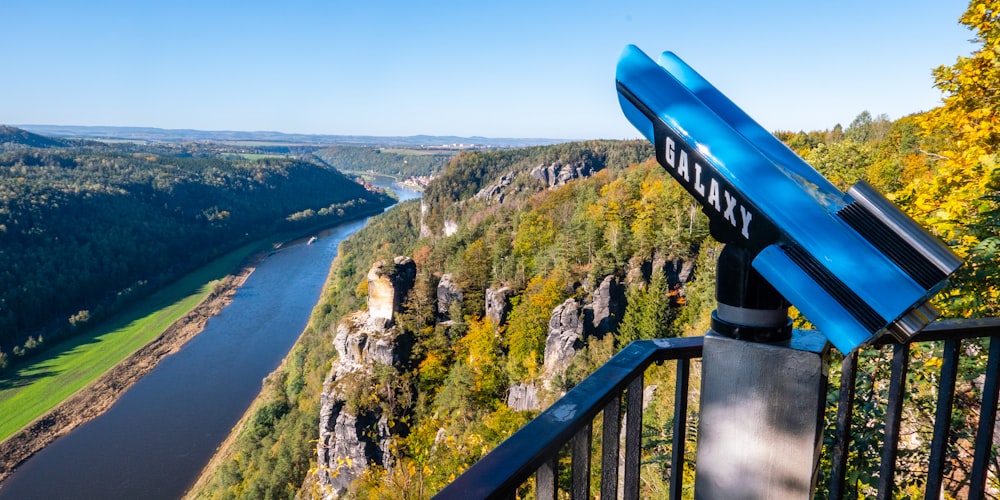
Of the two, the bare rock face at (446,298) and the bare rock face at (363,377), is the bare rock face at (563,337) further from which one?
the bare rock face at (446,298)

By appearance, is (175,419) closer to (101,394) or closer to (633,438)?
(101,394)

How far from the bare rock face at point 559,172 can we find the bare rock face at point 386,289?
53.8 meters

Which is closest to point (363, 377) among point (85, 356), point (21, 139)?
point (85, 356)

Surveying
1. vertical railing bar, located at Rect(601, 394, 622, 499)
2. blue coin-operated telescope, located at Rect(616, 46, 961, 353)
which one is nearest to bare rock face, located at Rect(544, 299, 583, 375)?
vertical railing bar, located at Rect(601, 394, 622, 499)

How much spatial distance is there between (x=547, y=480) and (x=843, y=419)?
101 centimetres

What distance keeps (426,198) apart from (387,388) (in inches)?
2246

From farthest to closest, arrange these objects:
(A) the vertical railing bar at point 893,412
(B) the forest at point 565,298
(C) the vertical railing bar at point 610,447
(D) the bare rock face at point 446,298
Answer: (D) the bare rock face at point 446,298 → (B) the forest at point 565,298 → (A) the vertical railing bar at point 893,412 → (C) the vertical railing bar at point 610,447

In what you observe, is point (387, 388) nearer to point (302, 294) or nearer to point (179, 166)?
point (302, 294)

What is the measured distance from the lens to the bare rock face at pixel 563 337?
27469 millimetres

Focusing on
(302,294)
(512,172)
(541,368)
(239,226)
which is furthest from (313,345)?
(239,226)

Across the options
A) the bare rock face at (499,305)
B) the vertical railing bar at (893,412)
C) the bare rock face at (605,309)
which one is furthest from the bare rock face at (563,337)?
the vertical railing bar at (893,412)

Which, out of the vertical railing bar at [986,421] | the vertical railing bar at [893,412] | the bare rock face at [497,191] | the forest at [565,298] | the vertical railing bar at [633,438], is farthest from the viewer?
the bare rock face at [497,191]

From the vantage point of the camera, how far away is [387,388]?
88.8 ft

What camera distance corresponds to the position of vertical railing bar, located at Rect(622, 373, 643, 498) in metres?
1.29
